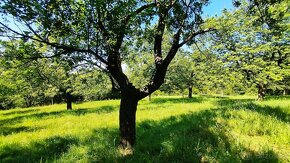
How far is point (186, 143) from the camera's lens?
709 cm

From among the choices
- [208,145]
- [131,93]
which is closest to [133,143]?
[131,93]

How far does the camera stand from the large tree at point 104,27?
4941 mm

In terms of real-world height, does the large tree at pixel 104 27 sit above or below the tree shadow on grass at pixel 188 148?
above

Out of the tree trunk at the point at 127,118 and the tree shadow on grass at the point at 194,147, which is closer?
the tree shadow on grass at the point at 194,147

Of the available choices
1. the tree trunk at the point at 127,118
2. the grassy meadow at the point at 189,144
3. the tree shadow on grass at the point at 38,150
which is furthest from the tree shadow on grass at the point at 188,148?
the tree shadow on grass at the point at 38,150

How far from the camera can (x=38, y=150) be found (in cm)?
857

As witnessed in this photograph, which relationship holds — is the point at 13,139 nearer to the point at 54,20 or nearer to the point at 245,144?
Answer: the point at 54,20

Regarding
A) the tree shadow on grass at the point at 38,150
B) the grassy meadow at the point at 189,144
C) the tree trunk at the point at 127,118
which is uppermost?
the tree trunk at the point at 127,118

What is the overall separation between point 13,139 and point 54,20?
774 centimetres

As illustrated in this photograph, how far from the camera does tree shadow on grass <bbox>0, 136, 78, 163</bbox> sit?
25.6 ft

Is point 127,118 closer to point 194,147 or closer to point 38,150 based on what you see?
point 194,147

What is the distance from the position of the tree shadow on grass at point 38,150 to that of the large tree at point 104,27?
2832mm

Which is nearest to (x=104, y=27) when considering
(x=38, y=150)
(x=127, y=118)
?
(x=127, y=118)

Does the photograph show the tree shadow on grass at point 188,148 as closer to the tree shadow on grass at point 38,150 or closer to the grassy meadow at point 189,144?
the grassy meadow at point 189,144
